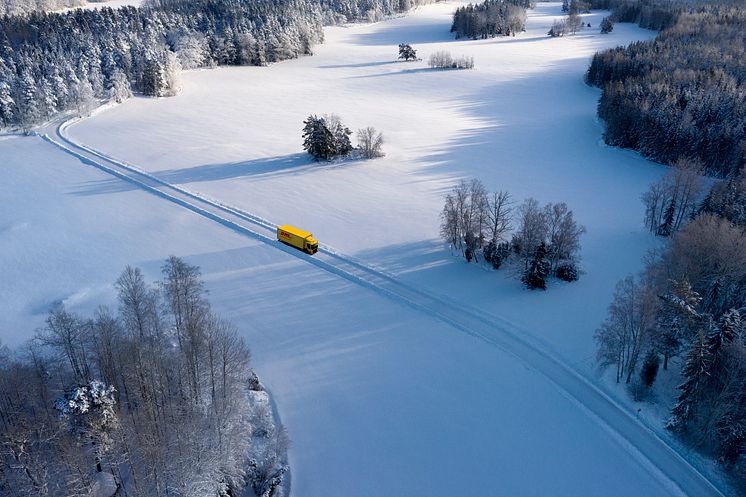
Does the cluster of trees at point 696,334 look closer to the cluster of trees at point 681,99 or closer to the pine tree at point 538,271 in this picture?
the pine tree at point 538,271

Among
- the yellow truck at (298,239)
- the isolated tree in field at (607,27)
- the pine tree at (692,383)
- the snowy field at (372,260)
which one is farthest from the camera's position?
the isolated tree in field at (607,27)

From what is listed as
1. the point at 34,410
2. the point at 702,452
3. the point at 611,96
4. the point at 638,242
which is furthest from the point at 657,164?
the point at 34,410

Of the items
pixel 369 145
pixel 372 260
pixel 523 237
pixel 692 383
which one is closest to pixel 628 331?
pixel 692 383

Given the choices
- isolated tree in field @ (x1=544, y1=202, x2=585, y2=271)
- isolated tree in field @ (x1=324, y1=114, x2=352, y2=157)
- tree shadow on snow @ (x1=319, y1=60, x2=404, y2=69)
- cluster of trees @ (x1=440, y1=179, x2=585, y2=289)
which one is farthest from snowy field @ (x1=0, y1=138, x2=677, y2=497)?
tree shadow on snow @ (x1=319, y1=60, x2=404, y2=69)

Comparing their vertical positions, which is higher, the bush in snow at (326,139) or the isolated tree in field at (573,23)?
the isolated tree in field at (573,23)

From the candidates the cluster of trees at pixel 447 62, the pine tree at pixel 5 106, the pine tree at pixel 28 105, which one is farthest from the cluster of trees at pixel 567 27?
the pine tree at pixel 5 106

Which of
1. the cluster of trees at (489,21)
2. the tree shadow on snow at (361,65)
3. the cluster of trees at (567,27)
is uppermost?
the cluster of trees at (489,21)

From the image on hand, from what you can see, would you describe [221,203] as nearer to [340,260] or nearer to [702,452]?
[340,260]

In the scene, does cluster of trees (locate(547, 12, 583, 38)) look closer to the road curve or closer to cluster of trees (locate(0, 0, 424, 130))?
cluster of trees (locate(0, 0, 424, 130))
